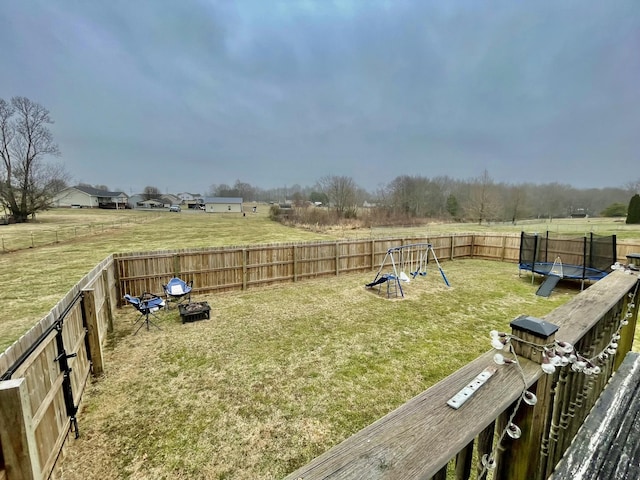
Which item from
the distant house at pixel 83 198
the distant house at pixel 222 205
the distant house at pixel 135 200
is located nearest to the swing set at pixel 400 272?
the distant house at pixel 222 205

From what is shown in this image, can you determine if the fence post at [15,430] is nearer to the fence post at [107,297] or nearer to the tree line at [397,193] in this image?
the fence post at [107,297]

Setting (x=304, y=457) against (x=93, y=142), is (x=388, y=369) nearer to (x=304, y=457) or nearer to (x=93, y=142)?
(x=304, y=457)

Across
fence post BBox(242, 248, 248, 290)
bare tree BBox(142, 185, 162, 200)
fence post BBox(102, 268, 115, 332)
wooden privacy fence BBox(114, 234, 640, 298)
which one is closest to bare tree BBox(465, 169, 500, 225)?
wooden privacy fence BBox(114, 234, 640, 298)

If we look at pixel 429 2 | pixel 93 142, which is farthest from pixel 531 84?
pixel 93 142

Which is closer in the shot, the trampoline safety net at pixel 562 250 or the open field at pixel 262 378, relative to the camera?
the open field at pixel 262 378

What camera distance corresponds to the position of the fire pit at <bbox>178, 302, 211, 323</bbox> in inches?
246

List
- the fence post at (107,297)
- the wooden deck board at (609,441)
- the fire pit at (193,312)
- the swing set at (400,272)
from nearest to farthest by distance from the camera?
the wooden deck board at (609,441), the fence post at (107,297), the fire pit at (193,312), the swing set at (400,272)

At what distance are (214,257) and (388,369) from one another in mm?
5932

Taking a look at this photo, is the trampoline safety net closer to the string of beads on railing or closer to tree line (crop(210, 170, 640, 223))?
the string of beads on railing

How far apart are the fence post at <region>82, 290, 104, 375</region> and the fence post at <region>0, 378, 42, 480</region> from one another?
239 centimetres

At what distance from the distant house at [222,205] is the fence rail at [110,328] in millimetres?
47166

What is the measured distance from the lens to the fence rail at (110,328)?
99cm

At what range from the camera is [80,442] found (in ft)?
10.2

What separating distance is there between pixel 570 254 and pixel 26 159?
1706 inches
